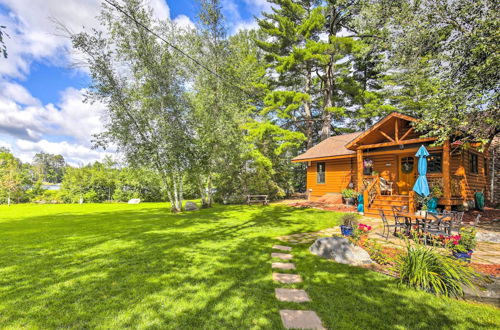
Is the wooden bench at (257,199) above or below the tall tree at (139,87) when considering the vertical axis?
below

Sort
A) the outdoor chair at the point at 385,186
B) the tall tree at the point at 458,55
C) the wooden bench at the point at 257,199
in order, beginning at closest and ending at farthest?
1. the tall tree at the point at 458,55
2. the outdoor chair at the point at 385,186
3. the wooden bench at the point at 257,199

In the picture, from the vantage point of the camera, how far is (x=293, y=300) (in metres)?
3.06

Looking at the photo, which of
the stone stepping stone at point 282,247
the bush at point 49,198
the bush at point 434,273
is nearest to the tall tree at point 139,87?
the stone stepping stone at point 282,247

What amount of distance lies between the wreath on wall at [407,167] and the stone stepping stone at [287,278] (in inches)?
463

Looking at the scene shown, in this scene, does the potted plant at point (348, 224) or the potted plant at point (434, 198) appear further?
the potted plant at point (434, 198)

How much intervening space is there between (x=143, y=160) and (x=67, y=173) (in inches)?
691

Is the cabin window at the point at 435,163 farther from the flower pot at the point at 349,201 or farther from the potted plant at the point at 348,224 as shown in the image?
the potted plant at the point at 348,224

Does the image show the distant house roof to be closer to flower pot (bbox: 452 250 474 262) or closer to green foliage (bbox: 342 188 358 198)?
green foliage (bbox: 342 188 358 198)

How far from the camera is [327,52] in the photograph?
17906 mm

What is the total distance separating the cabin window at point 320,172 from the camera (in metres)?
16.3

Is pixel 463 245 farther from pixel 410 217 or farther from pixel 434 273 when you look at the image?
pixel 410 217

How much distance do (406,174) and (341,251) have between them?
10.4 meters

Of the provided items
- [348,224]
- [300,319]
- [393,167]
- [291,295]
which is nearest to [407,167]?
[393,167]

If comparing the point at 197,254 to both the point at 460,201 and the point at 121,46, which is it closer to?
the point at 121,46
